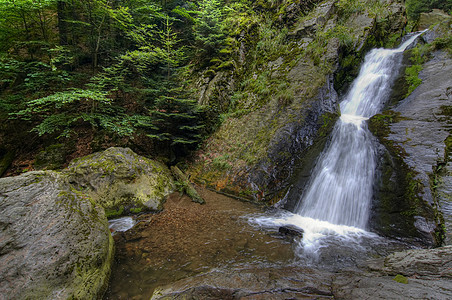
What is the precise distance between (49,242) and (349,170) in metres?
7.74

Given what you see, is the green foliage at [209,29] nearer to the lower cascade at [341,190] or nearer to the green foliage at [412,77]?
the lower cascade at [341,190]

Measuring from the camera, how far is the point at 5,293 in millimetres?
2270

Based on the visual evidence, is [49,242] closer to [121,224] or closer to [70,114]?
[121,224]

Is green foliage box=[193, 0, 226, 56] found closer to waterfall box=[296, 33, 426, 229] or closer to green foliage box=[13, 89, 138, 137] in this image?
green foliage box=[13, 89, 138, 137]

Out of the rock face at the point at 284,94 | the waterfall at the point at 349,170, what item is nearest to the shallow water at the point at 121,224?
the rock face at the point at 284,94

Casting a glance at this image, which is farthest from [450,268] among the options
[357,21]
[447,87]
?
[357,21]

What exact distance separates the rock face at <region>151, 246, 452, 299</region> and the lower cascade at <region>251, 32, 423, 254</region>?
4.32 feet

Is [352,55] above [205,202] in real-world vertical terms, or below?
above

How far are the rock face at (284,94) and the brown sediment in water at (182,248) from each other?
204cm

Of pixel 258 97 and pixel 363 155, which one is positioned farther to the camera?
pixel 258 97

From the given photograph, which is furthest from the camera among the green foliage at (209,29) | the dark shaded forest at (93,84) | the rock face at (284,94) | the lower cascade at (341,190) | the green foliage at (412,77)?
the green foliage at (209,29)

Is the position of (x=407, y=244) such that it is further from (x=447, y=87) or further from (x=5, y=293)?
(x=5, y=293)

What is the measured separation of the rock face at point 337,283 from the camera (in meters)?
2.22

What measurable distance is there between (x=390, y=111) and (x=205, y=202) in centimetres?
786
